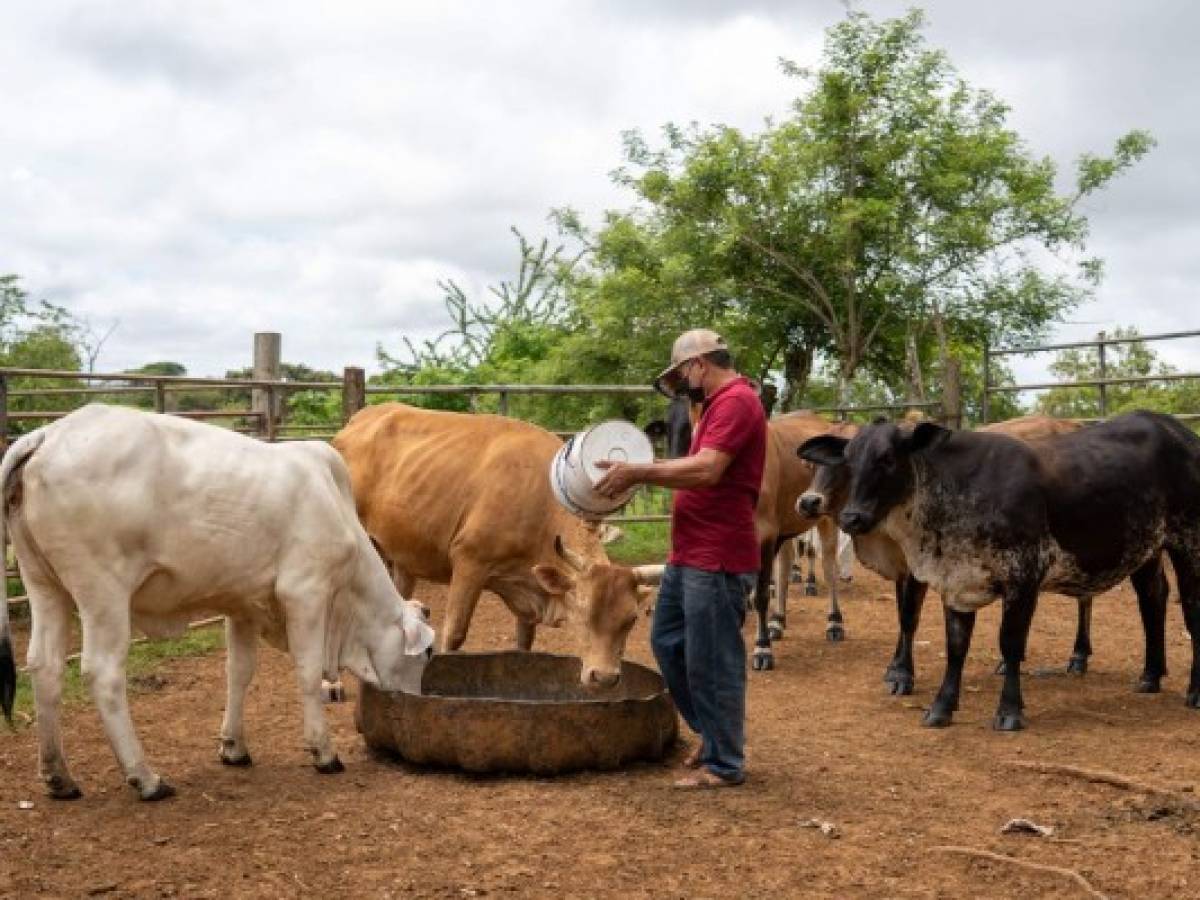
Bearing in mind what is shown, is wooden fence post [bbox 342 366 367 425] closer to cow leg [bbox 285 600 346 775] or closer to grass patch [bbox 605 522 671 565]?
grass patch [bbox 605 522 671 565]

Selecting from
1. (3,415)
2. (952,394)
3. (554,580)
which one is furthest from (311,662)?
(952,394)

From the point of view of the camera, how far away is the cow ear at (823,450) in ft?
26.7

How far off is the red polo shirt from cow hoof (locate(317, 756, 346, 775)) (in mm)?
1838

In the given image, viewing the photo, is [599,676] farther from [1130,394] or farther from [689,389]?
[1130,394]

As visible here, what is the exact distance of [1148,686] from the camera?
8.34 m

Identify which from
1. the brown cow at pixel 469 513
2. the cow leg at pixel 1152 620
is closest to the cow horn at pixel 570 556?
the brown cow at pixel 469 513

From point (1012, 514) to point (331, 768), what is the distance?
3757 millimetres

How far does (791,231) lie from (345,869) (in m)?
20.8

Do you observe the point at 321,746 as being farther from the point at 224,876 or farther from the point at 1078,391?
the point at 1078,391

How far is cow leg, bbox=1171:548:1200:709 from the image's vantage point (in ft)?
26.0

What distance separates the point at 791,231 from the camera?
24.6 metres

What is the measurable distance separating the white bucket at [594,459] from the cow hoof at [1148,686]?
411 cm

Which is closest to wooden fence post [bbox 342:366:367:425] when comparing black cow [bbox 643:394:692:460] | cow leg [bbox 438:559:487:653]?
black cow [bbox 643:394:692:460]

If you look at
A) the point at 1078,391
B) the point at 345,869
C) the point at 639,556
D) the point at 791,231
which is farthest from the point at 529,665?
the point at 1078,391
